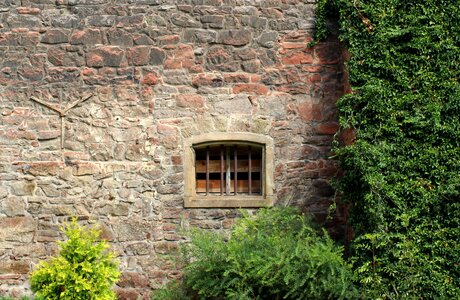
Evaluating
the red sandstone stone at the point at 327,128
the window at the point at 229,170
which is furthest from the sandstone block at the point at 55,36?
the red sandstone stone at the point at 327,128

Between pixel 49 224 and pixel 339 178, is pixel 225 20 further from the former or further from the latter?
pixel 49 224

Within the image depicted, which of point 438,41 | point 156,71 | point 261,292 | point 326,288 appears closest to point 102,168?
point 156,71

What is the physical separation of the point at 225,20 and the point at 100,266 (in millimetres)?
3173

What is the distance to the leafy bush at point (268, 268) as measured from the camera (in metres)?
5.58

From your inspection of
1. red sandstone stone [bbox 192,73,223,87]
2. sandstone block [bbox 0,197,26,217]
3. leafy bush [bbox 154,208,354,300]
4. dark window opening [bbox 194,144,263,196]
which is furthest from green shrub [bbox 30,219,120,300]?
red sandstone stone [bbox 192,73,223,87]

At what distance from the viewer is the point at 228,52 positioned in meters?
7.02

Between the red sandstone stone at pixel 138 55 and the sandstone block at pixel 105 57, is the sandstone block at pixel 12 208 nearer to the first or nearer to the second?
the sandstone block at pixel 105 57

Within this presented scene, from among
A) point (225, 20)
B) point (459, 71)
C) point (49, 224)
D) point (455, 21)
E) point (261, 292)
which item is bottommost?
point (261, 292)

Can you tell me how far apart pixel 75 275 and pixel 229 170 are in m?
2.21

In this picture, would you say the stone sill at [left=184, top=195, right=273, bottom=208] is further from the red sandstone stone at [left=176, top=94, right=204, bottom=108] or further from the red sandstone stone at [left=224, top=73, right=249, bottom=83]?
the red sandstone stone at [left=224, top=73, right=249, bottom=83]

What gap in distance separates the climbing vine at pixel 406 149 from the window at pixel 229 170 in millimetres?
1147

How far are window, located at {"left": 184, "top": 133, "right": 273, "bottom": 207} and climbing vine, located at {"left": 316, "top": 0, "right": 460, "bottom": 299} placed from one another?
1.15 meters

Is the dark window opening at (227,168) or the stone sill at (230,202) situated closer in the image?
the stone sill at (230,202)

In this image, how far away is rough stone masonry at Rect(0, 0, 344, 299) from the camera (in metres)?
6.93
